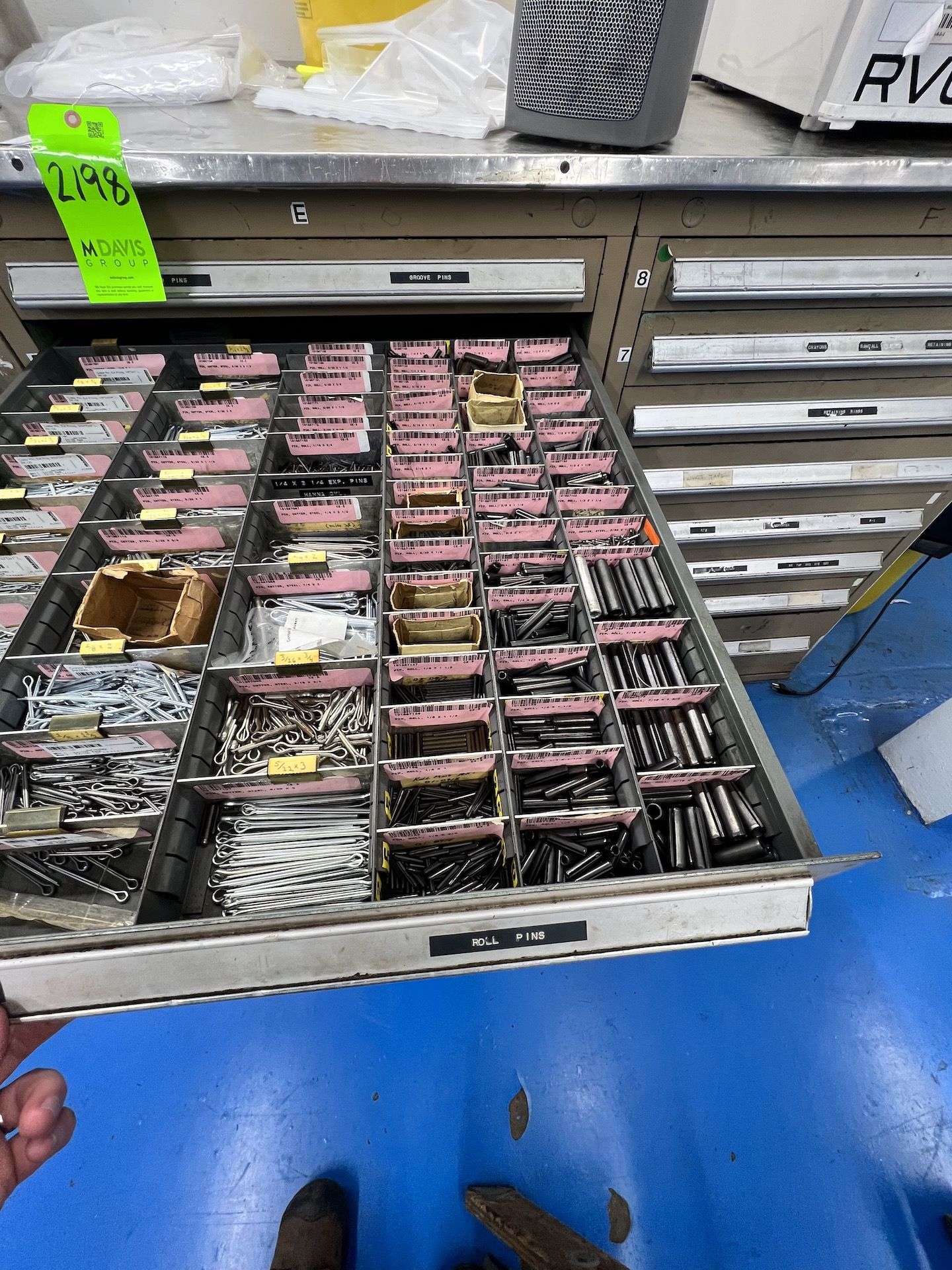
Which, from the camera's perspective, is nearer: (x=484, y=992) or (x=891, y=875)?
(x=484, y=992)

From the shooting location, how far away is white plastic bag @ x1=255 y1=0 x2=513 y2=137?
1581 millimetres

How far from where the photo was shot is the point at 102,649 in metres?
1.22

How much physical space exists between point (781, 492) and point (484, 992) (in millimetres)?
2206

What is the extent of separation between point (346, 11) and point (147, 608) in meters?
1.89

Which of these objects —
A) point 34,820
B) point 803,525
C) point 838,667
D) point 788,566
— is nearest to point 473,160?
point 34,820

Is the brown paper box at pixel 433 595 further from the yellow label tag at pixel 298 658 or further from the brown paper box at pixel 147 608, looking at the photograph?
the brown paper box at pixel 147 608

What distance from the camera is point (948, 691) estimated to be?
291 cm

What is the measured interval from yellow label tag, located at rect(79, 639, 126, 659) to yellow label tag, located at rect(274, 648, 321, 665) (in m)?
0.34

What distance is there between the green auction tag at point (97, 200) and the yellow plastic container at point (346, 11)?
33.1 inches

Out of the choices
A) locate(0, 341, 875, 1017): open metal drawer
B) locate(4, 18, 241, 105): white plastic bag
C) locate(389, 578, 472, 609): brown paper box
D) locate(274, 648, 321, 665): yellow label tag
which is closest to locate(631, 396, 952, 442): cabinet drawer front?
locate(389, 578, 472, 609): brown paper box

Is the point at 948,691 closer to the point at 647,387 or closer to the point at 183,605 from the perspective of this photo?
the point at 647,387

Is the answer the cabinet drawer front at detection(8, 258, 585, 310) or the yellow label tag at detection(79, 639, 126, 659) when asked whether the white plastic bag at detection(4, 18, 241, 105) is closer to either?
the cabinet drawer front at detection(8, 258, 585, 310)

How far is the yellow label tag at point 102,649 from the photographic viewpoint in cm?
121

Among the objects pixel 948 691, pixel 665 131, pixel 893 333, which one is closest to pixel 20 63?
pixel 665 131
